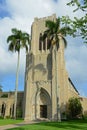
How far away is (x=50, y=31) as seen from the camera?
1783 inches

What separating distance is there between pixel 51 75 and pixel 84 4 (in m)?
31.6

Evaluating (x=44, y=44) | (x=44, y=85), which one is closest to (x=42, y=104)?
(x=44, y=85)

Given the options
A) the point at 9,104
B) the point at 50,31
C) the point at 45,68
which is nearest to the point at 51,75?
the point at 45,68

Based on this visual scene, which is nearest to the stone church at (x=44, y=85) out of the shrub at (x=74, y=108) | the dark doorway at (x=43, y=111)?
the dark doorway at (x=43, y=111)

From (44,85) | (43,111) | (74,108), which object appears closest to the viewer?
(74,108)

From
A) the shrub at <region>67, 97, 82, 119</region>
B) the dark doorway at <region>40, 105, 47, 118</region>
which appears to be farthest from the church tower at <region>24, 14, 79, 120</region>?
the shrub at <region>67, 97, 82, 119</region>

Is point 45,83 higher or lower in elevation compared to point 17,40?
lower

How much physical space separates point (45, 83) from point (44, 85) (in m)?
0.46

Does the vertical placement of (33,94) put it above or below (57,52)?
below

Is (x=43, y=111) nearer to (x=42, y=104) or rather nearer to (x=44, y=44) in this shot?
(x=42, y=104)

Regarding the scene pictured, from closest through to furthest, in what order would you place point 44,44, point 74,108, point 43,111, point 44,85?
point 74,108 → point 44,85 → point 43,111 → point 44,44

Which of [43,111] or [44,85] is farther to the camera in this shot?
[43,111]

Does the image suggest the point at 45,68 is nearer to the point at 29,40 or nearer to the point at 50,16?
the point at 29,40

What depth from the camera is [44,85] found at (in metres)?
46.8
